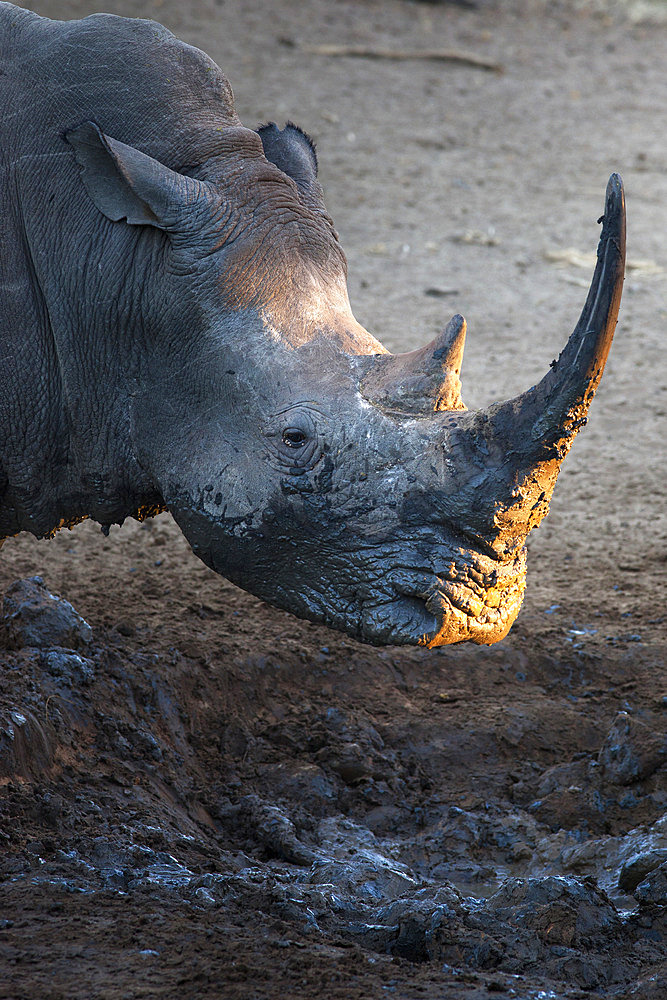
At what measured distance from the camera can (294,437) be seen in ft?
11.5

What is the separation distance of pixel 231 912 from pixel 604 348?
6.45 ft

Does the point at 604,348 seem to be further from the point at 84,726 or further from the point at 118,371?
the point at 84,726

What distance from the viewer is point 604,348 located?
10.6 ft

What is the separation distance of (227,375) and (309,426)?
302 millimetres

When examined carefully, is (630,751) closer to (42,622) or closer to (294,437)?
(294,437)

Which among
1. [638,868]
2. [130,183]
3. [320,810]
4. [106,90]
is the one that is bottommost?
[638,868]

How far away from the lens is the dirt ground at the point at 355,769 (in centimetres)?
353

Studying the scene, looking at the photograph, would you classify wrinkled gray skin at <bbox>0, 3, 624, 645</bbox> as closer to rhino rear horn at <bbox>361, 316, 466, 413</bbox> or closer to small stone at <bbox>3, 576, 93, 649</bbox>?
rhino rear horn at <bbox>361, 316, 466, 413</bbox>

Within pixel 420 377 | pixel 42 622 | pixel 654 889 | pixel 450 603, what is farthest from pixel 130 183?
pixel 654 889

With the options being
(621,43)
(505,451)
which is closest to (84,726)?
(505,451)

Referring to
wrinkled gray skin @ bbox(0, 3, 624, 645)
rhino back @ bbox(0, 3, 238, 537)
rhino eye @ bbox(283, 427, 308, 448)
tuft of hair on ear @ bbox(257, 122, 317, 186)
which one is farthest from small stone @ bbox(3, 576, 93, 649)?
tuft of hair on ear @ bbox(257, 122, 317, 186)

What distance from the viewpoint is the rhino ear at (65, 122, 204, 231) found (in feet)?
11.6

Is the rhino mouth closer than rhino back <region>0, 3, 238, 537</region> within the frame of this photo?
Yes

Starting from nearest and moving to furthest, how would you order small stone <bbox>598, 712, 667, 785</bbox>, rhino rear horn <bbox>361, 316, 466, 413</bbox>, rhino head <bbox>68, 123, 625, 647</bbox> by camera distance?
rhino head <bbox>68, 123, 625, 647</bbox> < rhino rear horn <bbox>361, 316, 466, 413</bbox> < small stone <bbox>598, 712, 667, 785</bbox>
